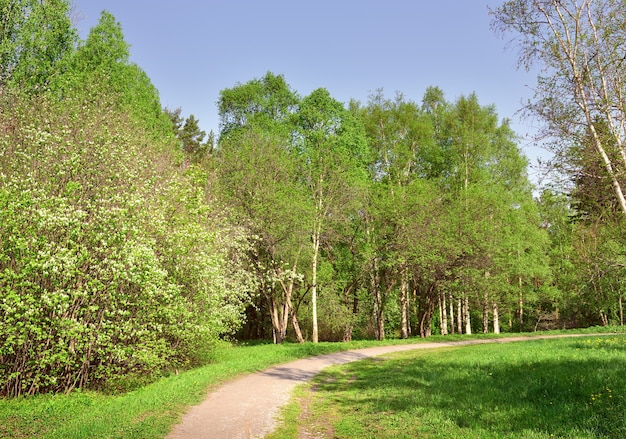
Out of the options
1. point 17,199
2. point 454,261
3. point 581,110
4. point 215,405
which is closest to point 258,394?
point 215,405

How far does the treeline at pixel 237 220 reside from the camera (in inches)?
496

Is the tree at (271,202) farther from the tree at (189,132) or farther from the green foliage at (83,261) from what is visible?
the tree at (189,132)

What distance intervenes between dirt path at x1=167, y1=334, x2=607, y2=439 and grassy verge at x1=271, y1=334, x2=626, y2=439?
Answer: 569 millimetres

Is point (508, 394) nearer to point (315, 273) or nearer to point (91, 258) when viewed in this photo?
point (91, 258)

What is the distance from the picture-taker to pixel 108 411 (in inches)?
435

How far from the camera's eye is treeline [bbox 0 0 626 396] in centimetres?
1259

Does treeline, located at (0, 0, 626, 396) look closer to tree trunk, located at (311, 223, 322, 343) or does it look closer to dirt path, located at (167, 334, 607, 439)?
tree trunk, located at (311, 223, 322, 343)

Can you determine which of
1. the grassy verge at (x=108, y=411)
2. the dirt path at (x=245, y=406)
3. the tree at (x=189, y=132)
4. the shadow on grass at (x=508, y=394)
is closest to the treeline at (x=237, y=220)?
the grassy verge at (x=108, y=411)

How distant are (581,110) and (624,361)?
26.4 ft

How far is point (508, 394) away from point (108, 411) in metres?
10.6

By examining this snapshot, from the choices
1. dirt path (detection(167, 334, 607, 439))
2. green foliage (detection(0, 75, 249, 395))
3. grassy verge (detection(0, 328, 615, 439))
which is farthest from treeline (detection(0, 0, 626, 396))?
dirt path (detection(167, 334, 607, 439))

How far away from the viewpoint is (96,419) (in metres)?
10.2

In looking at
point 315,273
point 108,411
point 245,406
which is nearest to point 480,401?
point 245,406

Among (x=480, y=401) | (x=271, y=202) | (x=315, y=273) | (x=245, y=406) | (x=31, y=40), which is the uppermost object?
(x=31, y=40)
